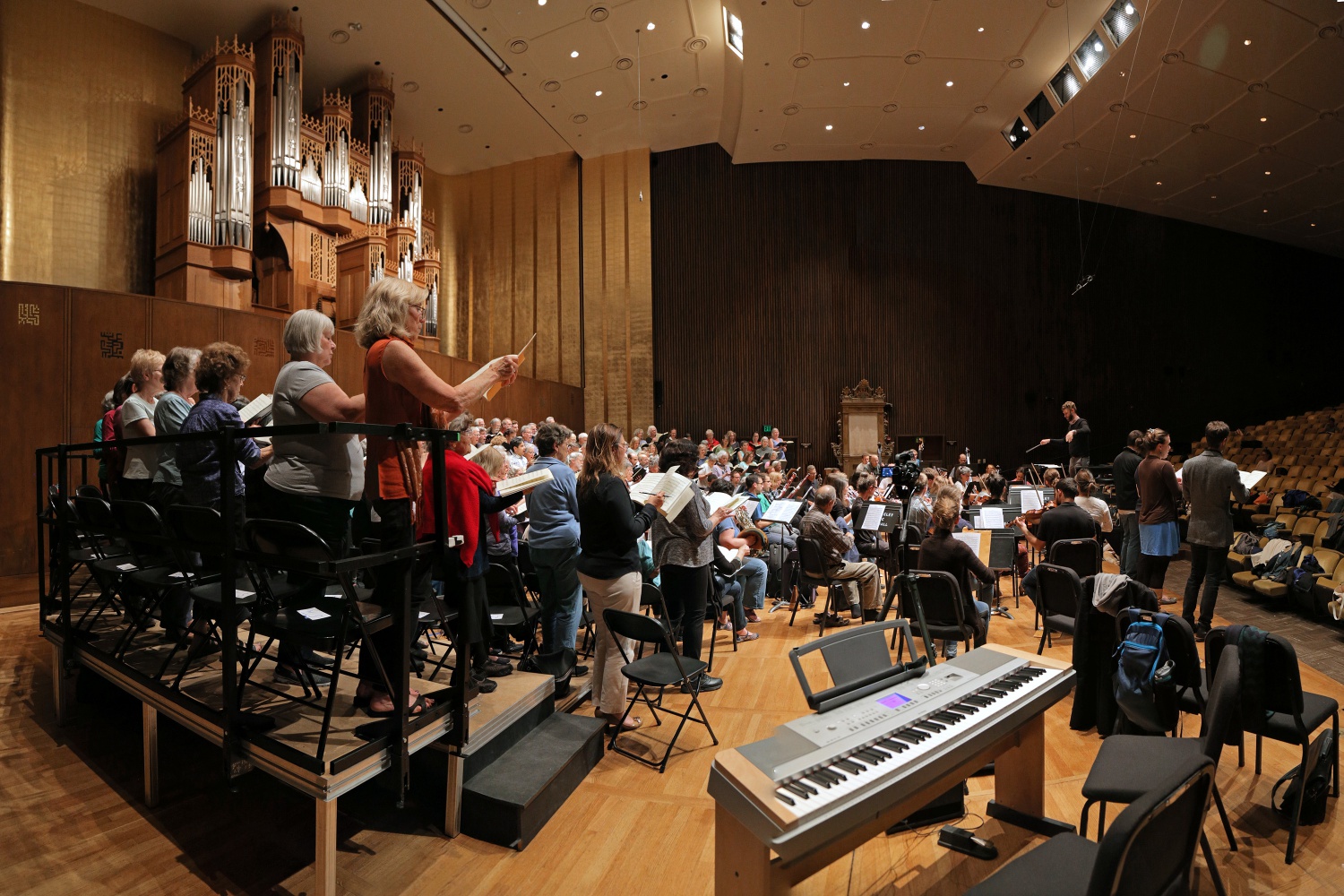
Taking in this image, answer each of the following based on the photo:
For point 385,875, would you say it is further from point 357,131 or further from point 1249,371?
point 1249,371

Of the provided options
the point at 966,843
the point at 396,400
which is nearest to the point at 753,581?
the point at 966,843

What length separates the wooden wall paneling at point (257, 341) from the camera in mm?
7867

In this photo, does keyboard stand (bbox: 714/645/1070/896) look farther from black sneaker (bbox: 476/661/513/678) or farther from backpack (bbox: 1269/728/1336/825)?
black sneaker (bbox: 476/661/513/678)

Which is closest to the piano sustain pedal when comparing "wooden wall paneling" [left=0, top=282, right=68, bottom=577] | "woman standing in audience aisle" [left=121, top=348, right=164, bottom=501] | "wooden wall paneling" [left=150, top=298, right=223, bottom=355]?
"woman standing in audience aisle" [left=121, top=348, right=164, bottom=501]

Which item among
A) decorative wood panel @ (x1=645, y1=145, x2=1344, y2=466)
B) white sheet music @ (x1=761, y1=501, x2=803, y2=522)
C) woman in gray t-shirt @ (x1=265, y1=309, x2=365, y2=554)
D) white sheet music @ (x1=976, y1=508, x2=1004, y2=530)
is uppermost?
decorative wood panel @ (x1=645, y1=145, x2=1344, y2=466)

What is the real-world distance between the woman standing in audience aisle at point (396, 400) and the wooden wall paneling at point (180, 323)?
20.9 feet

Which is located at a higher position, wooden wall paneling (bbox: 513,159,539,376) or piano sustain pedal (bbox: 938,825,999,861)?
wooden wall paneling (bbox: 513,159,539,376)

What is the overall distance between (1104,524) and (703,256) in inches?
430

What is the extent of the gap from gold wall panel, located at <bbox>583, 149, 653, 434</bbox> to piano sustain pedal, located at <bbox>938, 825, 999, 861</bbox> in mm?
12613

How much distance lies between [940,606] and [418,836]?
3.12 m

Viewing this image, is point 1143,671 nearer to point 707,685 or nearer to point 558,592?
point 707,685

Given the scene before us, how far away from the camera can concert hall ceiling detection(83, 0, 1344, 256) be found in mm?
9523

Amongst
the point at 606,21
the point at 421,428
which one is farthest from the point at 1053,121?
the point at 421,428

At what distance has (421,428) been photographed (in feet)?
7.41
